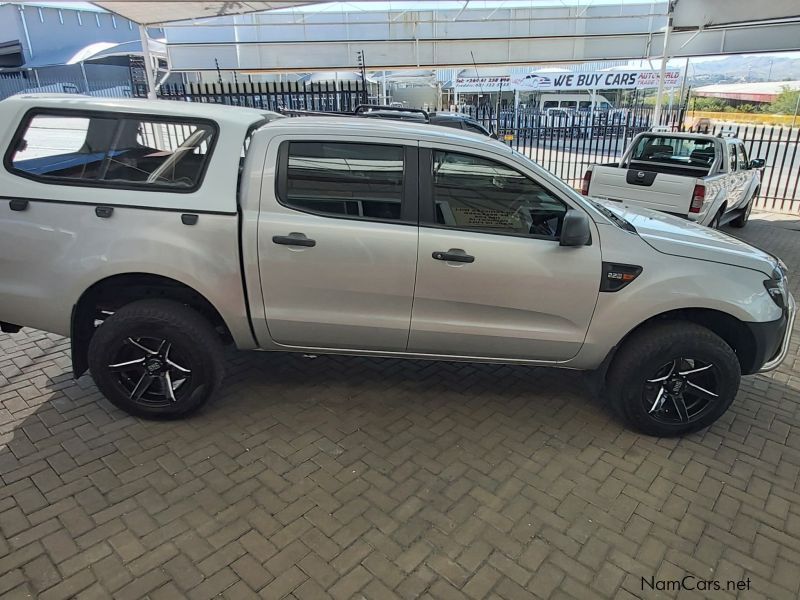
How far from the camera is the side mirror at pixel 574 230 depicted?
3.14 meters

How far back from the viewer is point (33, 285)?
333 centimetres

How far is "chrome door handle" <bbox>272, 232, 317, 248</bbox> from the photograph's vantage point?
3227 millimetres

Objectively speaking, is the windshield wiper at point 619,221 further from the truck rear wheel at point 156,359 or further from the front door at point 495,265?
the truck rear wheel at point 156,359

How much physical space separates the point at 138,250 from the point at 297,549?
1.92 meters

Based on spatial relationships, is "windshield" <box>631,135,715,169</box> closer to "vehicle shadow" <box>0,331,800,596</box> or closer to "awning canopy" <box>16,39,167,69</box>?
"vehicle shadow" <box>0,331,800,596</box>

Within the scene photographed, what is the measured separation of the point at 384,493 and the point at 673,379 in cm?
199

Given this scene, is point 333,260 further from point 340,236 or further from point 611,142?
point 611,142

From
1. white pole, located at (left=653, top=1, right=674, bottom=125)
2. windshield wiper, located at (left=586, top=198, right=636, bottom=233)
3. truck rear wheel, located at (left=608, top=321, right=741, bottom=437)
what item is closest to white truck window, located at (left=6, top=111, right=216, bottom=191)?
windshield wiper, located at (left=586, top=198, right=636, bottom=233)

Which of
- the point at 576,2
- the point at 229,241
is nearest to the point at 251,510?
the point at 229,241

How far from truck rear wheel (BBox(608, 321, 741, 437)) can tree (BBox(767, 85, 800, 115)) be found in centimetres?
4219

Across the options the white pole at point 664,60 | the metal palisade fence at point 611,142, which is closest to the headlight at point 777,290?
the metal palisade fence at point 611,142

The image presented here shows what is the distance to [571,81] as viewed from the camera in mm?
23109

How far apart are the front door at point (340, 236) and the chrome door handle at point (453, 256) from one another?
0.47ft

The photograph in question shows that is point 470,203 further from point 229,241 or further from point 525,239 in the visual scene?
point 229,241
